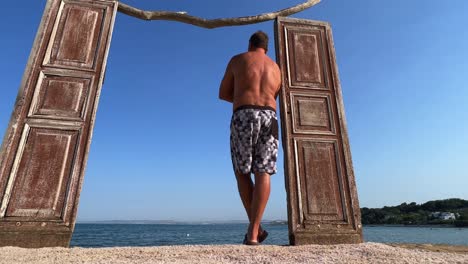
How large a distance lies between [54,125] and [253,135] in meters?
2.43

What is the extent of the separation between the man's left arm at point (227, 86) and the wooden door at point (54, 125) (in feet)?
5.31

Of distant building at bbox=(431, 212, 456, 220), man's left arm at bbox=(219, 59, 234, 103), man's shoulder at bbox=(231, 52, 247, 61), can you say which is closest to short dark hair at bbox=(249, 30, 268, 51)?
man's shoulder at bbox=(231, 52, 247, 61)

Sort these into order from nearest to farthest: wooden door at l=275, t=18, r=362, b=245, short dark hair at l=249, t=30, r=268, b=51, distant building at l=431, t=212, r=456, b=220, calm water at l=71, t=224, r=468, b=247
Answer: wooden door at l=275, t=18, r=362, b=245
short dark hair at l=249, t=30, r=268, b=51
calm water at l=71, t=224, r=468, b=247
distant building at l=431, t=212, r=456, b=220

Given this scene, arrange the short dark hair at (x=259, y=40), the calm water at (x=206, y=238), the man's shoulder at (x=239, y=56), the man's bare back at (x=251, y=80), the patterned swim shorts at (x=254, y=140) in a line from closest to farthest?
the patterned swim shorts at (x=254, y=140), the man's bare back at (x=251, y=80), the man's shoulder at (x=239, y=56), the short dark hair at (x=259, y=40), the calm water at (x=206, y=238)

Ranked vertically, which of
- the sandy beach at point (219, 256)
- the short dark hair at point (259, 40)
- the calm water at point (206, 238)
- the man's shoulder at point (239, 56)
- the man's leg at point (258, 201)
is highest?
the short dark hair at point (259, 40)

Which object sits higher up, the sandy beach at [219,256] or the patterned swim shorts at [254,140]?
the patterned swim shorts at [254,140]

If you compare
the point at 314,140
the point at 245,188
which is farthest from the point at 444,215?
the point at 245,188

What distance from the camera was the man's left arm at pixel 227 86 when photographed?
3.78 meters

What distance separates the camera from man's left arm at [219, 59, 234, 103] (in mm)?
3783

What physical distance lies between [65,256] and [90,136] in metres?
1.64

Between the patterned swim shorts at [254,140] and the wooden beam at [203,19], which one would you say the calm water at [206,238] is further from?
the patterned swim shorts at [254,140]

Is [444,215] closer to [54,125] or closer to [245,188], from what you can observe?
[245,188]

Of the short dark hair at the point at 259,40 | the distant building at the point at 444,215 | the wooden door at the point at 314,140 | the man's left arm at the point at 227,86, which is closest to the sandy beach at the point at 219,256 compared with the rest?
the wooden door at the point at 314,140

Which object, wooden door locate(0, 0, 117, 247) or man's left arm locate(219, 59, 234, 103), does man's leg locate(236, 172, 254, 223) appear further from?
wooden door locate(0, 0, 117, 247)
